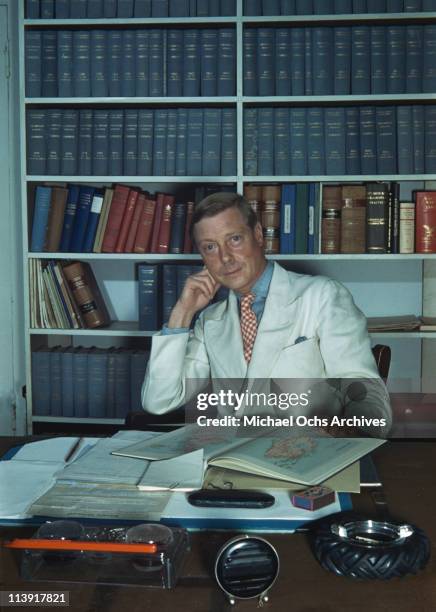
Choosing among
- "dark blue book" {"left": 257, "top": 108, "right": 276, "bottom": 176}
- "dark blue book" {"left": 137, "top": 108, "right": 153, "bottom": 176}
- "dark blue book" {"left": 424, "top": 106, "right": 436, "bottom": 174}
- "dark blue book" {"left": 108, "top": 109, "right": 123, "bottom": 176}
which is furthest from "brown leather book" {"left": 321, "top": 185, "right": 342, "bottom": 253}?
"dark blue book" {"left": 108, "top": 109, "right": 123, "bottom": 176}

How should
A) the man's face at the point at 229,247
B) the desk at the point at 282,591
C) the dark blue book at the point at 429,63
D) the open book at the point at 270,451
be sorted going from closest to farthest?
the desk at the point at 282,591, the open book at the point at 270,451, the man's face at the point at 229,247, the dark blue book at the point at 429,63

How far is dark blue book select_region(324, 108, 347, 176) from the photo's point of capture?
108 inches

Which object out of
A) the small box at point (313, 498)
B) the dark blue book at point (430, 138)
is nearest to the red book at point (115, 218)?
the dark blue book at point (430, 138)

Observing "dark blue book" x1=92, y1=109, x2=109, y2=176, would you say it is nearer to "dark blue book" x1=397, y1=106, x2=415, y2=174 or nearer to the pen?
"dark blue book" x1=397, y1=106, x2=415, y2=174

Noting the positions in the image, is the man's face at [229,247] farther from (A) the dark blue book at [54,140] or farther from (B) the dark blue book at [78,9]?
(B) the dark blue book at [78,9]

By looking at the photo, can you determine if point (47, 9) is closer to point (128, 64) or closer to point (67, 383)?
point (128, 64)

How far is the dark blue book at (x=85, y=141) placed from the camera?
282 centimetres

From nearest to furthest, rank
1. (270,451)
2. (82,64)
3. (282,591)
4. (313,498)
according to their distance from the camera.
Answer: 1. (282,591)
2. (313,498)
3. (270,451)
4. (82,64)

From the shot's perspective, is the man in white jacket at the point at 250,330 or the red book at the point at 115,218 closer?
the man in white jacket at the point at 250,330

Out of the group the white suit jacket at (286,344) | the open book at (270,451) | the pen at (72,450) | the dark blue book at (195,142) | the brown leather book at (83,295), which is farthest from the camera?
the brown leather book at (83,295)

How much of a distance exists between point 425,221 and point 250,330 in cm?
112

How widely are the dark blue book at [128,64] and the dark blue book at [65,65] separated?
0.21 m

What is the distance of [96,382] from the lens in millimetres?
2914

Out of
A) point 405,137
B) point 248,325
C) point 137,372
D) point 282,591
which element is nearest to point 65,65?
point 137,372
